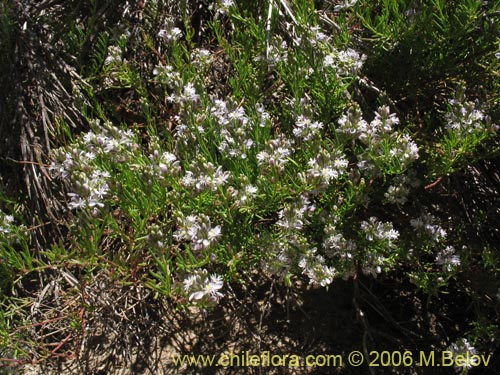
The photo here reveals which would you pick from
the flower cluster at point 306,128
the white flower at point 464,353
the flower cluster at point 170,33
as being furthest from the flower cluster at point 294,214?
the flower cluster at point 170,33

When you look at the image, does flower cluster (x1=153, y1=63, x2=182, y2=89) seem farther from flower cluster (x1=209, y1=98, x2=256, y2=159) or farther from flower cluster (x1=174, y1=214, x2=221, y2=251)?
flower cluster (x1=174, y1=214, x2=221, y2=251)

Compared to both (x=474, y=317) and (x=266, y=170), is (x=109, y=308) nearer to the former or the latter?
(x=266, y=170)

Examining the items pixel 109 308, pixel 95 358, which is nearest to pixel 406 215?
pixel 109 308

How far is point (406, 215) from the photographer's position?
266cm

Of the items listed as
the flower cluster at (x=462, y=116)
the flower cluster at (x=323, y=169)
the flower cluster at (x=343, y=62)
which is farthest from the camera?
the flower cluster at (x=343, y=62)

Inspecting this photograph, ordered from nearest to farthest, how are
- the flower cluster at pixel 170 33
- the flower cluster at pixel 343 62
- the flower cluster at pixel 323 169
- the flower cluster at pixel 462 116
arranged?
the flower cluster at pixel 323 169 < the flower cluster at pixel 462 116 < the flower cluster at pixel 343 62 < the flower cluster at pixel 170 33

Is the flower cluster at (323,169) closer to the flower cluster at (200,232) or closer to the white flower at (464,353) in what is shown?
the flower cluster at (200,232)

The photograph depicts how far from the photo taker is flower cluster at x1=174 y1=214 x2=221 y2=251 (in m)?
2.09

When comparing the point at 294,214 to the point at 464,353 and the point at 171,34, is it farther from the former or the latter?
the point at 171,34

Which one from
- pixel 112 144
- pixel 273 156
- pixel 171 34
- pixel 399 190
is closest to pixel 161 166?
pixel 112 144

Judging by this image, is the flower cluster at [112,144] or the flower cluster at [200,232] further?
the flower cluster at [112,144]

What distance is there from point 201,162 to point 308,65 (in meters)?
0.75

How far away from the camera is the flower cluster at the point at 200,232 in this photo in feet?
6.84

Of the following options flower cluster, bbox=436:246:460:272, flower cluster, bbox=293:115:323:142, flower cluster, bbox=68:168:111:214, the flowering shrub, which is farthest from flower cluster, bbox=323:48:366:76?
flower cluster, bbox=68:168:111:214
